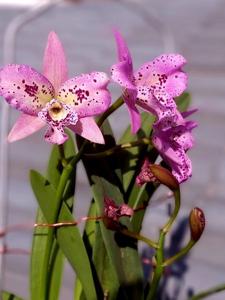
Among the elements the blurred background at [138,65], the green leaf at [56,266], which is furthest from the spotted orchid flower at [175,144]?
the blurred background at [138,65]

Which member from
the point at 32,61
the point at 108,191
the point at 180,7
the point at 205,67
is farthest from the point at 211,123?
the point at 108,191

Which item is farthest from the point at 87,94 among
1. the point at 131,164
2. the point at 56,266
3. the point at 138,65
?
the point at 138,65

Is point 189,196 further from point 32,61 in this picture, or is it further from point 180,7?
point 180,7

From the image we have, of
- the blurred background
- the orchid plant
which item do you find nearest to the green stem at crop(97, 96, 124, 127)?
the orchid plant

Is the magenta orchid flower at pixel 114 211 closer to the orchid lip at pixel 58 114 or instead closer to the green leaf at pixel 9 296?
the orchid lip at pixel 58 114

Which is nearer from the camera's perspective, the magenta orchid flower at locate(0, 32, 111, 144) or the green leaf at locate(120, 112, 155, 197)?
the magenta orchid flower at locate(0, 32, 111, 144)

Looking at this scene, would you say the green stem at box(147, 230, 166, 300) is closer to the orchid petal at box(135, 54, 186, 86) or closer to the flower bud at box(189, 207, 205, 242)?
the flower bud at box(189, 207, 205, 242)

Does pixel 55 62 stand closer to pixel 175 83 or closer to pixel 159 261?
pixel 175 83

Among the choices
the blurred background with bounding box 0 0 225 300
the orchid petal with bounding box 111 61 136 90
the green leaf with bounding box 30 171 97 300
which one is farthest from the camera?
the blurred background with bounding box 0 0 225 300
